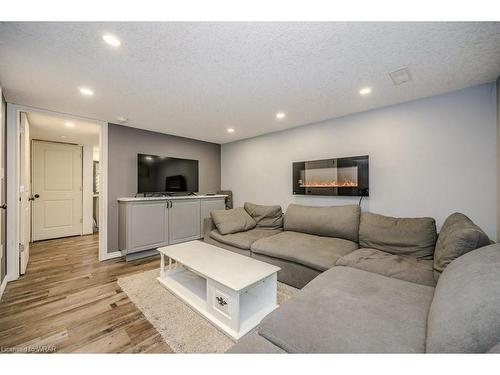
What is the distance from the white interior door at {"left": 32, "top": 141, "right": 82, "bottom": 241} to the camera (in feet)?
13.8

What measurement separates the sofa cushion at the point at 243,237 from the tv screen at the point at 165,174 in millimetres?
1376

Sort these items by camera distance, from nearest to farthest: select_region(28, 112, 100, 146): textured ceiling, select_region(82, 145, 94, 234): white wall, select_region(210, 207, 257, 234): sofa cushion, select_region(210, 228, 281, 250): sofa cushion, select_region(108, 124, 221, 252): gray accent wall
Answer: select_region(210, 228, 281, 250): sofa cushion → select_region(210, 207, 257, 234): sofa cushion → select_region(28, 112, 100, 146): textured ceiling → select_region(108, 124, 221, 252): gray accent wall → select_region(82, 145, 94, 234): white wall

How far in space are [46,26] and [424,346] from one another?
103 inches

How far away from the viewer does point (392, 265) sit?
1.74m

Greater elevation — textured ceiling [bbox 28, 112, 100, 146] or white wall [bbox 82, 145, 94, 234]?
textured ceiling [bbox 28, 112, 100, 146]

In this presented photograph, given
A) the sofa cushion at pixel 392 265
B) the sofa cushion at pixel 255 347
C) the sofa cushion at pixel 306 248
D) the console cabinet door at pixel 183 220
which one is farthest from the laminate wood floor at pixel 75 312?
the sofa cushion at pixel 392 265

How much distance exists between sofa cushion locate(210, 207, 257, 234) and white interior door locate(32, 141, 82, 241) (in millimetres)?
3770

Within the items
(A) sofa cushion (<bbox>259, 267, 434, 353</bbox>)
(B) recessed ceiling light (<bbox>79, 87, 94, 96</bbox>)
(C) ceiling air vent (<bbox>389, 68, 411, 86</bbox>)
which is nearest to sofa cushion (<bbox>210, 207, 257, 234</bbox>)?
(A) sofa cushion (<bbox>259, 267, 434, 353</bbox>)

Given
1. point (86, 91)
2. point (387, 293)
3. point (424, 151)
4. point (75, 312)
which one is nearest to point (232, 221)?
point (75, 312)

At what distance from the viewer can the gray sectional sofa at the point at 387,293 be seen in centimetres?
74

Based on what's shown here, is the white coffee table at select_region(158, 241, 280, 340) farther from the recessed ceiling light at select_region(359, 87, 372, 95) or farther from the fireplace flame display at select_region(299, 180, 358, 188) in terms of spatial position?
the recessed ceiling light at select_region(359, 87, 372, 95)

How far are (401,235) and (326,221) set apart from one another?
0.82 meters

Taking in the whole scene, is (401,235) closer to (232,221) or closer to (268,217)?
(268,217)
